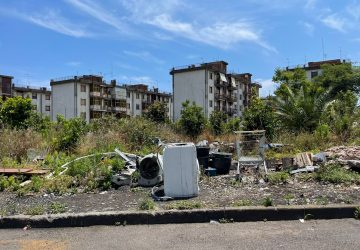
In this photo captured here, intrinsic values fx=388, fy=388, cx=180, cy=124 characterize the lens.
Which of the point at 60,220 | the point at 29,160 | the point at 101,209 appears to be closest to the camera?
the point at 60,220

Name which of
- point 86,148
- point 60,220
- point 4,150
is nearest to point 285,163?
point 60,220

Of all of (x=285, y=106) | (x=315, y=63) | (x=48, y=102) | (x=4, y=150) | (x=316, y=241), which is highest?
(x=315, y=63)

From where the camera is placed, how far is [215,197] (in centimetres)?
711

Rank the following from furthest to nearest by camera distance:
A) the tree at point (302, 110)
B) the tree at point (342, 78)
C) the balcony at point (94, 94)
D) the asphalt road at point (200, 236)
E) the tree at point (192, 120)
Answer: the balcony at point (94, 94) < the tree at point (342, 78) < the tree at point (192, 120) < the tree at point (302, 110) < the asphalt road at point (200, 236)

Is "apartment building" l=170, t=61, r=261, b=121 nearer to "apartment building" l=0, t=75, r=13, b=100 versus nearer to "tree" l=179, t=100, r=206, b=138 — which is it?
"apartment building" l=0, t=75, r=13, b=100

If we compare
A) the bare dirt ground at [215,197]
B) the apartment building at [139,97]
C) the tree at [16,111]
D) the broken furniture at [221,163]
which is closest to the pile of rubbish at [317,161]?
the bare dirt ground at [215,197]

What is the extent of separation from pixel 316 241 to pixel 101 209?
343cm

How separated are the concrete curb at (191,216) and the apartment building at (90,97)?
233 feet

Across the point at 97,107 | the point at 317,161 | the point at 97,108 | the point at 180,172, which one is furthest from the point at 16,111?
the point at 97,107

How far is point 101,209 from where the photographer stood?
6.48 meters

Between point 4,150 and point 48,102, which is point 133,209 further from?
point 48,102

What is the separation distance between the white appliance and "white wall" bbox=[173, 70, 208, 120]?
7245 centimetres

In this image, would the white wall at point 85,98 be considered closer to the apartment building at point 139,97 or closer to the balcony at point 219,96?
the apartment building at point 139,97

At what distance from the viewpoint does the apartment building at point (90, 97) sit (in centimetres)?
8250
